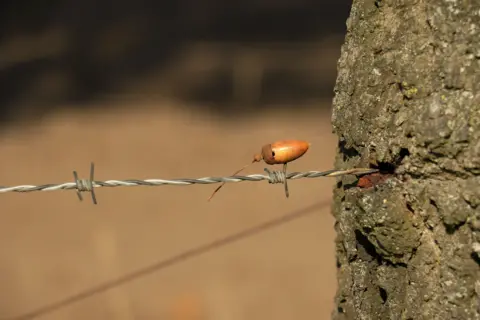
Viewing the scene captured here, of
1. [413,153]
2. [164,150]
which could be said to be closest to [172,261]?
[164,150]

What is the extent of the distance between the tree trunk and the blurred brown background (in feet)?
A: 3.46

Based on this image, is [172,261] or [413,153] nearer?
[413,153]

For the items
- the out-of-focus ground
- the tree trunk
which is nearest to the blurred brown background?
the out-of-focus ground

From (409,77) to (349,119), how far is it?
0.16 meters

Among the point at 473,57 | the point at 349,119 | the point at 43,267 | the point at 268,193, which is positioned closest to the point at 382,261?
the point at 349,119

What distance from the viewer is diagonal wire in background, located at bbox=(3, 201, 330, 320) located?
2.13 metres

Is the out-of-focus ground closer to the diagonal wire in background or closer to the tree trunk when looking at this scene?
the diagonal wire in background

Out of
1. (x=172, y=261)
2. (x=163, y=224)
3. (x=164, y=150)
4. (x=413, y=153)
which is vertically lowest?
(x=172, y=261)

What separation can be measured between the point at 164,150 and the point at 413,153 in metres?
1.34

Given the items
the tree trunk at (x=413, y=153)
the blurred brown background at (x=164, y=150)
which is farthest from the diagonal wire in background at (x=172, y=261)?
the tree trunk at (x=413, y=153)

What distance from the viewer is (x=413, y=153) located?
875 mm

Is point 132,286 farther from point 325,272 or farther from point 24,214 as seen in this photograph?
point 325,272

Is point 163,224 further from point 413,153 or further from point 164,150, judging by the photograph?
point 413,153

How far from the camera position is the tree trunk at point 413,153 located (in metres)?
0.81
